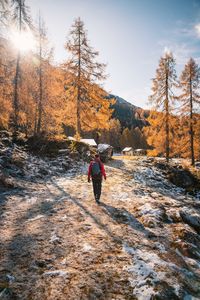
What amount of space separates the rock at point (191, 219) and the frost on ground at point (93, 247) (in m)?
0.04

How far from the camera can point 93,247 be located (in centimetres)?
599

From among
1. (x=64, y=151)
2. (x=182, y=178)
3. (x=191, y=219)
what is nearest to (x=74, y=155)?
(x=64, y=151)

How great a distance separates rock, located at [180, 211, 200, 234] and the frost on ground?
1.6 inches

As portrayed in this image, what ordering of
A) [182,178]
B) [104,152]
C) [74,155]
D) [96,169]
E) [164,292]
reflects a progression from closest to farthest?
[164,292]
[96,169]
[182,178]
[74,155]
[104,152]

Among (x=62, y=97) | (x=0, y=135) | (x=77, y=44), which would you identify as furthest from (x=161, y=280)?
(x=77, y=44)

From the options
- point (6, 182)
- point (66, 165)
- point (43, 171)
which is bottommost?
point (6, 182)

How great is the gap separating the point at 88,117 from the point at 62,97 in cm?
331

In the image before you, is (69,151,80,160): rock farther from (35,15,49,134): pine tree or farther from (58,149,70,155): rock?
(35,15,49,134): pine tree

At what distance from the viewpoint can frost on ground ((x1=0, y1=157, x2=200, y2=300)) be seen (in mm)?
4520

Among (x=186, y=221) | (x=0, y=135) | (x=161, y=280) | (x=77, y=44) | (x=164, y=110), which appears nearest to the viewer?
(x=161, y=280)

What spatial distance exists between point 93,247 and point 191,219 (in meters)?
4.73

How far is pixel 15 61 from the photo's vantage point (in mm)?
19062

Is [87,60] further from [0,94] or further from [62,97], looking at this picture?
[0,94]

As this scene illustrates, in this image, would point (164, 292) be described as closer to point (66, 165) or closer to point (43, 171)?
point (43, 171)
